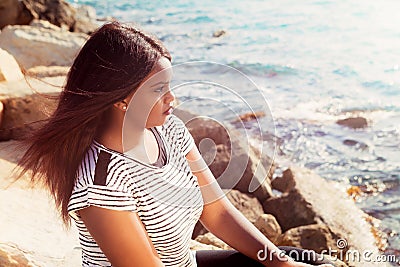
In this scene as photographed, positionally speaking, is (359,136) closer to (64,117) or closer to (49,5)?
(64,117)

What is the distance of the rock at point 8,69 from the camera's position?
5.42 metres

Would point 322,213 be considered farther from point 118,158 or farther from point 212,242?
point 118,158

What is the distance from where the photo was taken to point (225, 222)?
257 centimetres

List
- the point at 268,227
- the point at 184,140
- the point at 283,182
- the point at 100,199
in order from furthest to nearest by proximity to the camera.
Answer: the point at 283,182 < the point at 268,227 < the point at 184,140 < the point at 100,199

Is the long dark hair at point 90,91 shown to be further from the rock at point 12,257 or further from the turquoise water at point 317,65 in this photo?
the turquoise water at point 317,65

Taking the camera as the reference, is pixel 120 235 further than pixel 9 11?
No

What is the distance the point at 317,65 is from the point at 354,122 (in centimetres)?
358

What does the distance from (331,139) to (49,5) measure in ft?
22.9

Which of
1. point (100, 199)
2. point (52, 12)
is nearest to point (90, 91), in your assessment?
point (100, 199)

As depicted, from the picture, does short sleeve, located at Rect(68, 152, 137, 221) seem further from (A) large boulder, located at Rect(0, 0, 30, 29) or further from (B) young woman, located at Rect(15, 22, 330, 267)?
(A) large boulder, located at Rect(0, 0, 30, 29)

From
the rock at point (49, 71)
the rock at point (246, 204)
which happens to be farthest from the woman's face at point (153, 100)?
the rock at point (49, 71)

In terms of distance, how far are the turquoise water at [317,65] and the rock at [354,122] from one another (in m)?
0.12

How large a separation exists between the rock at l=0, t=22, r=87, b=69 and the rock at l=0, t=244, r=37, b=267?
5.18 metres

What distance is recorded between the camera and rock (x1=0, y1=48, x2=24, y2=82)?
17.8 feet
